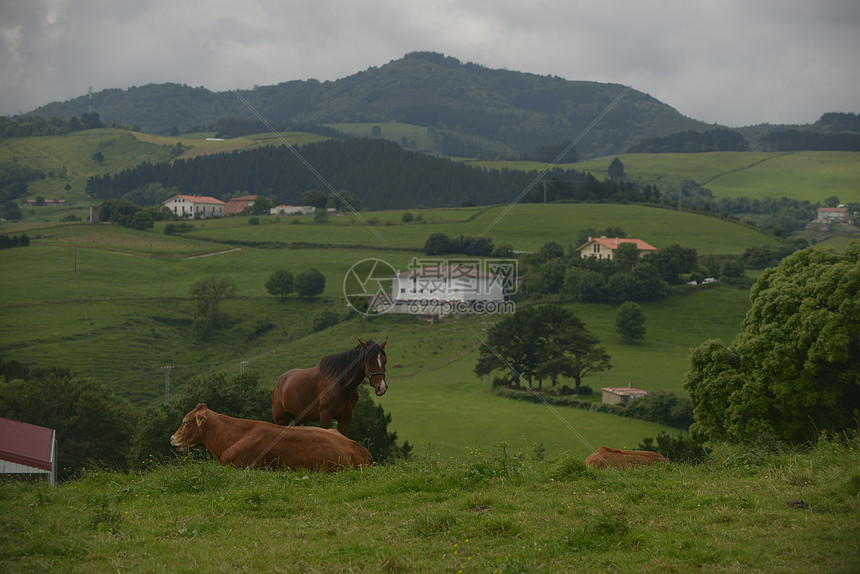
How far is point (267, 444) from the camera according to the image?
10.6 metres

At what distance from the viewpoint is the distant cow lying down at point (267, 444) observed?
10453 millimetres

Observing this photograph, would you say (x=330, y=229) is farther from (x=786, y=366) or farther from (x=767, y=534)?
(x=767, y=534)

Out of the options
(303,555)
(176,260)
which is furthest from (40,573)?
(176,260)

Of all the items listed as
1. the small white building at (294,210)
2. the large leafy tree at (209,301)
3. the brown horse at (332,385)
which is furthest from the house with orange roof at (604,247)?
the brown horse at (332,385)

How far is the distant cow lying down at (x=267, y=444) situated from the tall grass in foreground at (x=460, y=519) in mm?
700

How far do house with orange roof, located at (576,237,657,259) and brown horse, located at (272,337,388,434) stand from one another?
10748 cm

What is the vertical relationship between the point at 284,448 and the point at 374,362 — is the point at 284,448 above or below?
below

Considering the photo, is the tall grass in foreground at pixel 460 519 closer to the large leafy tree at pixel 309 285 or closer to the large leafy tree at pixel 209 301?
the large leafy tree at pixel 209 301

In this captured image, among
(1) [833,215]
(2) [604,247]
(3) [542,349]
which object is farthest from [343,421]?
(1) [833,215]

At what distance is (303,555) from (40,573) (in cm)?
228

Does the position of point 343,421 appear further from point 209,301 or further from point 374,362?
point 209,301

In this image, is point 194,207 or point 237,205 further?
point 237,205

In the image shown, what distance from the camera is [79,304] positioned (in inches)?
3920

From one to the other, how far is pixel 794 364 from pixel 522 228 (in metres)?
109
